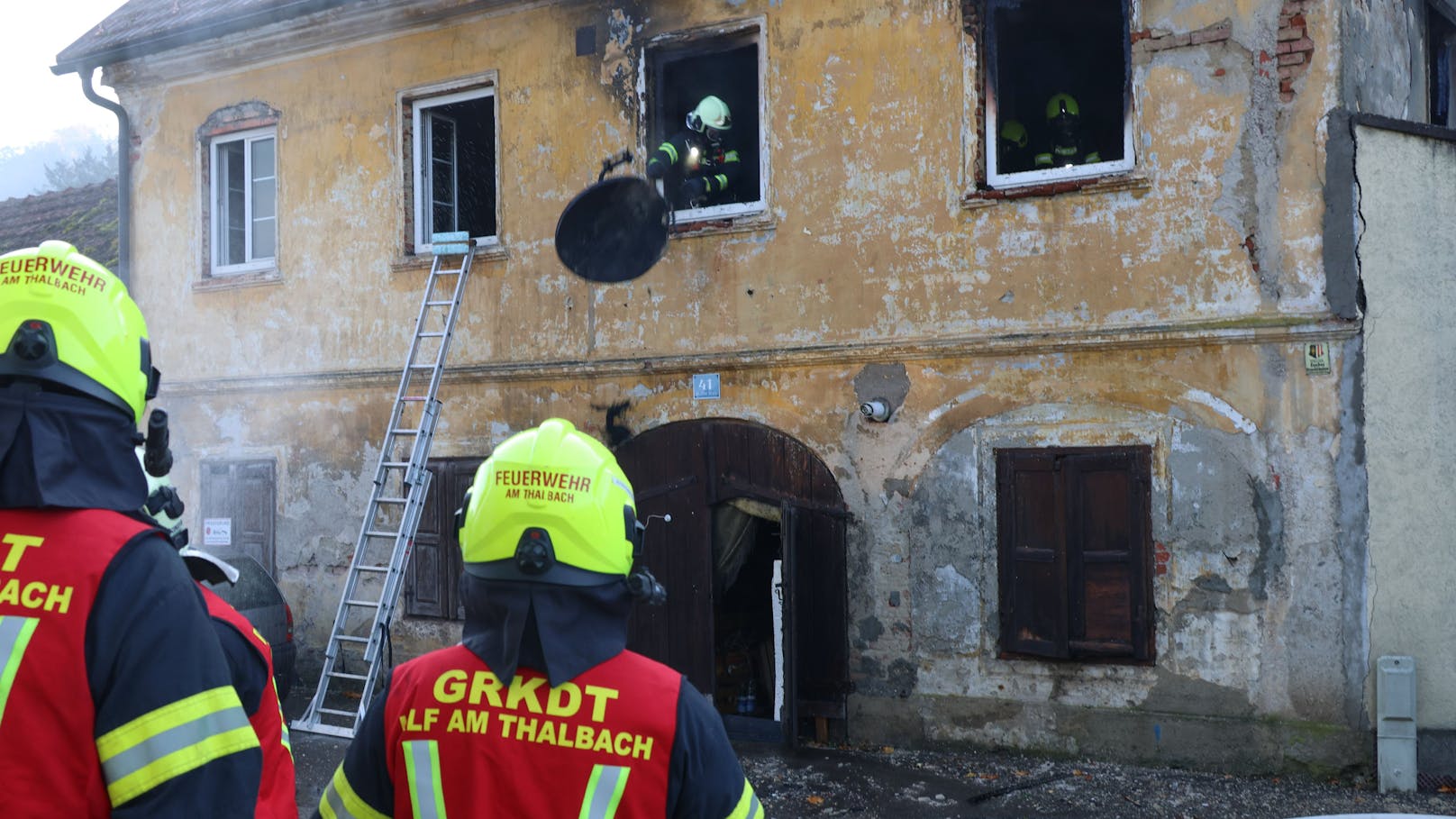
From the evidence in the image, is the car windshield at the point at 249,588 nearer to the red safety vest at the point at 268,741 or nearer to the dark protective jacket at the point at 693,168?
the dark protective jacket at the point at 693,168

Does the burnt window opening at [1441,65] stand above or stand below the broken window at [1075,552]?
above

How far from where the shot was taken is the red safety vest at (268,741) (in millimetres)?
2207

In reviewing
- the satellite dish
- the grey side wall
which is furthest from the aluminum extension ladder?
the grey side wall

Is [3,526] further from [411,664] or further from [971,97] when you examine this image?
[971,97]

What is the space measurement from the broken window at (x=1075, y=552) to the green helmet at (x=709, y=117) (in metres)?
3.31

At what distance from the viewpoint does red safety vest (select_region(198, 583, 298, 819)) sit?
2207 mm

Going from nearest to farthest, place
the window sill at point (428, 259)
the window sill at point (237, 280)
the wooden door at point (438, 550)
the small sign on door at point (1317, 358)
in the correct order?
the small sign on door at point (1317, 358) < the window sill at point (428, 259) < the wooden door at point (438, 550) < the window sill at point (237, 280)

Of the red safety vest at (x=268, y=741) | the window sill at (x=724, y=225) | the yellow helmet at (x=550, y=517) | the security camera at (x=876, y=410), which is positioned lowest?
the red safety vest at (x=268, y=741)

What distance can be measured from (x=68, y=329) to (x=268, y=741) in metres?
0.83

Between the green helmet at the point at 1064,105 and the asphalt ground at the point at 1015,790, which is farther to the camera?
the green helmet at the point at 1064,105

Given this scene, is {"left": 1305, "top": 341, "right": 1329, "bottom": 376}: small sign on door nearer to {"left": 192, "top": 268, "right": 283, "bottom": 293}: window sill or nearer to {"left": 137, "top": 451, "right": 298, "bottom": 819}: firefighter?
{"left": 137, "top": 451, "right": 298, "bottom": 819}: firefighter

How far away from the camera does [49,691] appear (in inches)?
78.0

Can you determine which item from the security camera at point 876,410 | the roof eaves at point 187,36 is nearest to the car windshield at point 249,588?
the roof eaves at point 187,36

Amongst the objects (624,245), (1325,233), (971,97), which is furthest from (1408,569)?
(624,245)
